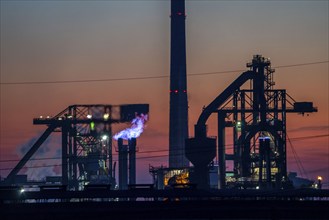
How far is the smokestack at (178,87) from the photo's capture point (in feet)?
588

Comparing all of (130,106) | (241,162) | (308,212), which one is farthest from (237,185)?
(308,212)

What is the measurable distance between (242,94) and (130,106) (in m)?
36.2

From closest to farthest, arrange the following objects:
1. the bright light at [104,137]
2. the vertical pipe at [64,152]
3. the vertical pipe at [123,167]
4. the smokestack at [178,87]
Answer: the vertical pipe at [64,152] → the bright light at [104,137] → the vertical pipe at [123,167] → the smokestack at [178,87]

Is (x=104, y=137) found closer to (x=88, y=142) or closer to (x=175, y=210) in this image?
(x=88, y=142)

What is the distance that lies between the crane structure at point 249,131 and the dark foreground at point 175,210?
77496 mm

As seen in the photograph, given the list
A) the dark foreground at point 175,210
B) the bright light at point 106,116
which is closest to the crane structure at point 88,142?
the bright light at point 106,116

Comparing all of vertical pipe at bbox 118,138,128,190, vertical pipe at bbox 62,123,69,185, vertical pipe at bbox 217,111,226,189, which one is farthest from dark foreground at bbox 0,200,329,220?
vertical pipe at bbox 118,138,128,190

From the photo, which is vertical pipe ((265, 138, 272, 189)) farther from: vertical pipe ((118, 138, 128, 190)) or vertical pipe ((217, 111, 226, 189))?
vertical pipe ((118, 138, 128, 190))

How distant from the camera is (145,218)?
5831 cm

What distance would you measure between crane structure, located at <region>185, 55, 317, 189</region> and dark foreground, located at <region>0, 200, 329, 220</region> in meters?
77.5

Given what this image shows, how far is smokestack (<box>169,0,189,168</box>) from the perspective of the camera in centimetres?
17912

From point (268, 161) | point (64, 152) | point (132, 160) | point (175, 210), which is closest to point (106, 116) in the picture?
point (132, 160)

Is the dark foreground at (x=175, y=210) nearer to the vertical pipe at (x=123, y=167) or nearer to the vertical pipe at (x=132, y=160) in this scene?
the vertical pipe at (x=132, y=160)

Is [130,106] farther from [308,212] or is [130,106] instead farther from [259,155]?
[308,212]
